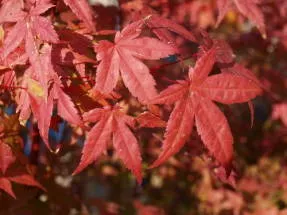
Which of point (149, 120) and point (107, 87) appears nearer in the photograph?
point (107, 87)

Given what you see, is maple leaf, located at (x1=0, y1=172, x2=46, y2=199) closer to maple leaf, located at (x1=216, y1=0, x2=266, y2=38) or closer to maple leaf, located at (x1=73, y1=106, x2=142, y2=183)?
maple leaf, located at (x1=73, y1=106, x2=142, y2=183)

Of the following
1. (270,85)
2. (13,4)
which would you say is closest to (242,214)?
(270,85)

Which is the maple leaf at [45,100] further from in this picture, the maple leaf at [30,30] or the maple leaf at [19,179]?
the maple leaf at [19,179]

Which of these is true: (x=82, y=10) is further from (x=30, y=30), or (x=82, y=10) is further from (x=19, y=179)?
(x=19, y=179)

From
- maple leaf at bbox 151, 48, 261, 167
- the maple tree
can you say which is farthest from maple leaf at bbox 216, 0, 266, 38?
maple leaf at bbox 151, 48, 261, 167

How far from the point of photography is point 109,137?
3.60ft

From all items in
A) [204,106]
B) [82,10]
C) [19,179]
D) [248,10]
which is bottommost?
[19,179]

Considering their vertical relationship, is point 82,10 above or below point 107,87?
above

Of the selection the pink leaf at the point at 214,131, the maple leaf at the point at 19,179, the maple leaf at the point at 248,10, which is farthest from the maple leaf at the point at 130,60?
the maple leaf at the point at 248,10

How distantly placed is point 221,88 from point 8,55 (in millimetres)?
521

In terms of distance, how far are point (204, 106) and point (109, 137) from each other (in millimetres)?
229

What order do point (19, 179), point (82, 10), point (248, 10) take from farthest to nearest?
point (248, 10)
point (19, 179)
point (82, 10)

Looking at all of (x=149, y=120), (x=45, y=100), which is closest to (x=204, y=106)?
(x=149, y=120)

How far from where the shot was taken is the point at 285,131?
3531 mm
